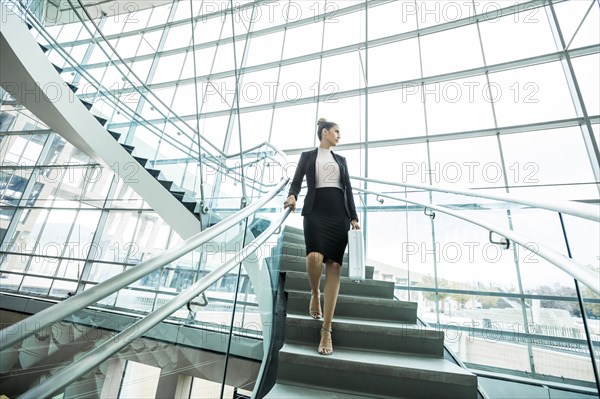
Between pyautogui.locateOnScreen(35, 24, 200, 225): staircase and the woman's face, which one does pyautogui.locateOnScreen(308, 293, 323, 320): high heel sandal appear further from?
pyautogui.locateOnScreen(35, 24, 200, 225): staircase

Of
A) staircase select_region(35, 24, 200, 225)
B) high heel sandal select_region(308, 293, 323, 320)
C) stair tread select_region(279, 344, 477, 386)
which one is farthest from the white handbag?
staircase select_region(35, 24, 200, 225)

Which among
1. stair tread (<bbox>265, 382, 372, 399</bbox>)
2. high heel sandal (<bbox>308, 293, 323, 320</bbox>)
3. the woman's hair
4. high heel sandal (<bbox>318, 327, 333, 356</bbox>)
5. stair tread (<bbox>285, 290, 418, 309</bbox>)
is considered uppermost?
the woman's hair

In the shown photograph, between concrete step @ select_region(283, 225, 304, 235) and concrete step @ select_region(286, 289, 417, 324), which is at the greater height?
concrete step @ select_region(283, 225, 304, 235)

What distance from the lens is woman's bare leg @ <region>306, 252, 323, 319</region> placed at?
68.6 inches

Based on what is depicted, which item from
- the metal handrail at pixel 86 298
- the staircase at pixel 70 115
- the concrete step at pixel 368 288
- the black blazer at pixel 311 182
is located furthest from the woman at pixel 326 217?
the staircase at pixel 70 115

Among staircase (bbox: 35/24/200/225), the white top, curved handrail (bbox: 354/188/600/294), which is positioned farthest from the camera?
staircase (bbox: 35/24/200/225)

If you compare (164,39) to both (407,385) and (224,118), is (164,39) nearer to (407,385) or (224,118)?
(224,118)

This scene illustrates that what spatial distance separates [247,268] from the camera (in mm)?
1725

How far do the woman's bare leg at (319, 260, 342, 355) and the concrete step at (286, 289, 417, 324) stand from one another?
36cm

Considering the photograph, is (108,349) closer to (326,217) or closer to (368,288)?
(326,217)

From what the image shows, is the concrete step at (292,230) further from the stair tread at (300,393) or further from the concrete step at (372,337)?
the stair tread at (300,393)

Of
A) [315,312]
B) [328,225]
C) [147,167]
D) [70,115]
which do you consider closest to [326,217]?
[328,225]

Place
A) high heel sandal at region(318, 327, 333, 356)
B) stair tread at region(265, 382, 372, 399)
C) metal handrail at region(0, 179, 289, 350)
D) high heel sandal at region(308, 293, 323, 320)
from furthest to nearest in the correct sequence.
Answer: high heel sandal at region(308, 293, 323, 320), high heel sandal at region(318, 327, 333, 356), stair tread at region(265, 382, 372, 399), metal handrail at region(0, 179, 289, 350)

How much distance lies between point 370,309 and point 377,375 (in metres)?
0.60
